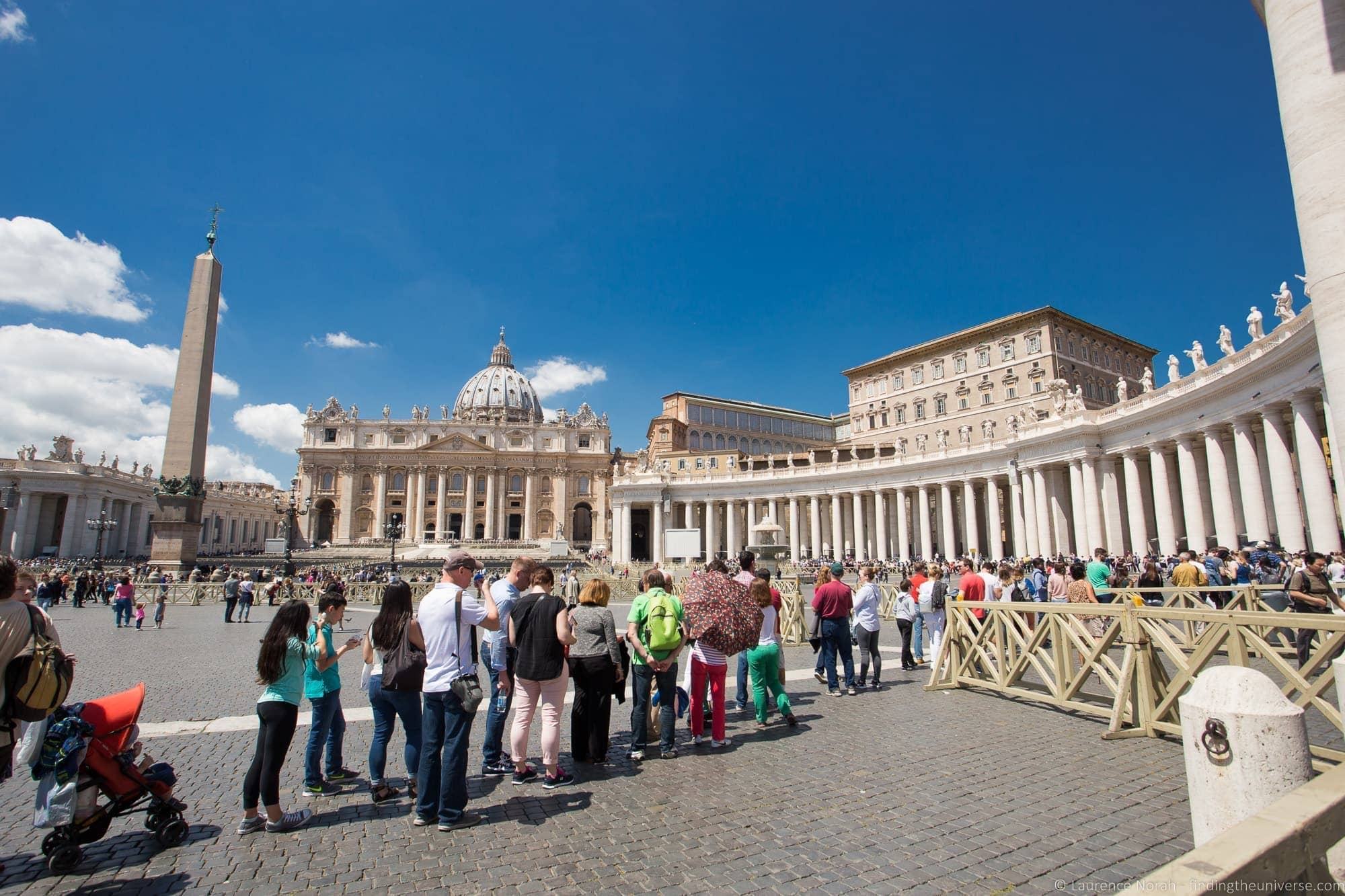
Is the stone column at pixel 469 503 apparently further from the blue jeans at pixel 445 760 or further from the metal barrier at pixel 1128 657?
the blue jeans at pixel 445 760

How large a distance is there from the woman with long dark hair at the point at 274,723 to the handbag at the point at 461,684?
1004mm

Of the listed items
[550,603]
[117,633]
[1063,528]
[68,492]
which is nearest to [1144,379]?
[1063,528]

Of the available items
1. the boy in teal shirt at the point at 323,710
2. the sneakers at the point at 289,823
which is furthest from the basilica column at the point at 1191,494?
the sneakers at the point at 289,823

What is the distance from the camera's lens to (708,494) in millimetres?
56344

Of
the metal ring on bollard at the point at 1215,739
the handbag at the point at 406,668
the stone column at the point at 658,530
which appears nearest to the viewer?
the metal ring on bollard at the point at 1215,739

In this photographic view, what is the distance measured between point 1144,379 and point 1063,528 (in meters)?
8.60

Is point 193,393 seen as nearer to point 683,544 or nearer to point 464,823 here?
point 683,544

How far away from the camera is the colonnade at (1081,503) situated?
68.6 feet

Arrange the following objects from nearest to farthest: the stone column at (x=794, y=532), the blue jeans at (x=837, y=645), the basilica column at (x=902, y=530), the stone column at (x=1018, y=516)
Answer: the blue jeans at (x=837, y=645) → the stone column at (x=1018, y=516) → the basilica column at (x=902, y=530) → the stone column at (x=794, y=532)

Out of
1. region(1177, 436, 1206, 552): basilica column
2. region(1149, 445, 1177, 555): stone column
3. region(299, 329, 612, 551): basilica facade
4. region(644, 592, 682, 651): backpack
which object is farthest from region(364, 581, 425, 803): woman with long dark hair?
region(299, 329, 612, 551): basilica facade

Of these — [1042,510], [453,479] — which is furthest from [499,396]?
[1042,510]

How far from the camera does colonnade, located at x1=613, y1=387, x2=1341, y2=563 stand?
20922mm

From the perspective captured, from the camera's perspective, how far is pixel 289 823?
4.40 meters

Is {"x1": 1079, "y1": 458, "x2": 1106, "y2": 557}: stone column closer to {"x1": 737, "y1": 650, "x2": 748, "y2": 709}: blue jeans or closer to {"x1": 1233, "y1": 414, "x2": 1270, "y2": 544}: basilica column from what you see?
{"x1": 1233, "y1": 414, "x2": 1270, "y2": 544}: basilica column
